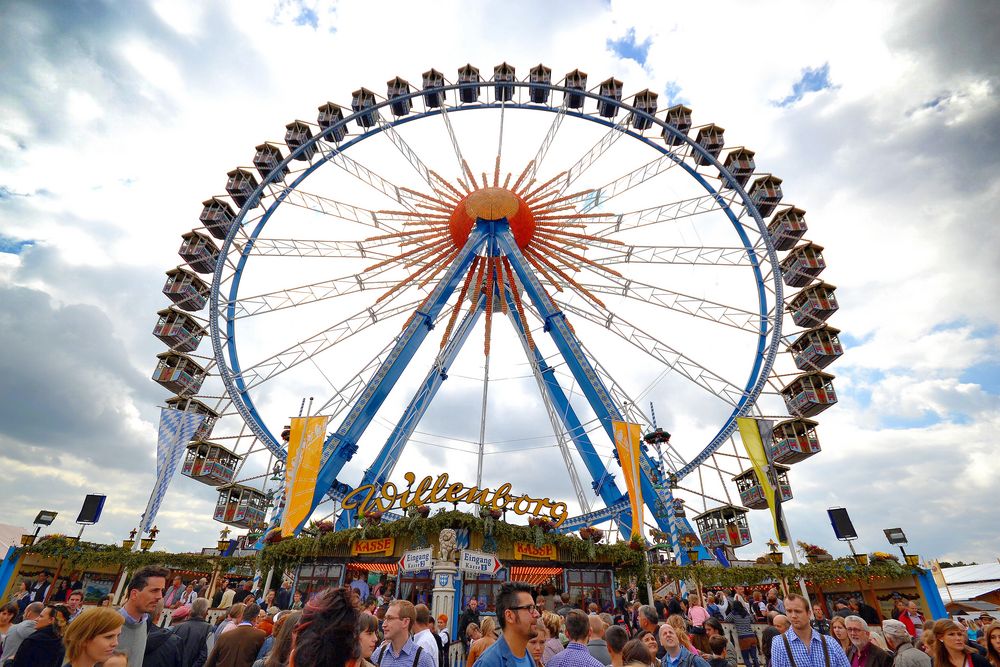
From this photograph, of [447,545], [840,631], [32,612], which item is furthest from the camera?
[447,545]

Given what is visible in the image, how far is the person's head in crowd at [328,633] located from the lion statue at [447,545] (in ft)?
39.8

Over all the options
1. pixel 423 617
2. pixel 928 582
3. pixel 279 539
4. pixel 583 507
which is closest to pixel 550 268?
pixel 583 507

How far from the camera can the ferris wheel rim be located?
20.0 meters

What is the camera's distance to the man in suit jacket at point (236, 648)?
3.78 meters

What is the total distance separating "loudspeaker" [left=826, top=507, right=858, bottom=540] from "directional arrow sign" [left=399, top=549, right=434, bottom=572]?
14.6 meters

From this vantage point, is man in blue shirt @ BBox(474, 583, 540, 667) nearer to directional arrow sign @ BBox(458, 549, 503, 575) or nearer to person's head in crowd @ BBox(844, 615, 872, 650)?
person's head in crowd @ BBox(844, 615, 872, 650)

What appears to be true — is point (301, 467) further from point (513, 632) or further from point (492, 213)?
point (513, 632)

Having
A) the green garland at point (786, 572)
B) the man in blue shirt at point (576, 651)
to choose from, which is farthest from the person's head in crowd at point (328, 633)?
the green garland at point (786, 572)

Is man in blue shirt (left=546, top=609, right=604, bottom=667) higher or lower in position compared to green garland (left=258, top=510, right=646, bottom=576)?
lower

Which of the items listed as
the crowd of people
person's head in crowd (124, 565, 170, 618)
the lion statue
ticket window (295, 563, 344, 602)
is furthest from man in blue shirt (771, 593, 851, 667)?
ticket window (295, 563, 344, 602)

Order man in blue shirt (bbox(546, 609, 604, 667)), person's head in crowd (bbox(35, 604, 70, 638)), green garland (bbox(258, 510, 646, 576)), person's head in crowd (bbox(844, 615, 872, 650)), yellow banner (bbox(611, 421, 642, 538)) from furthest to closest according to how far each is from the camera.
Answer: yellow banner (bbox(611, 421, 642, 538)) < green garland (bbox(258, 510, 646, 576)) < person's head in crowd (bbox(844, 615, 872, 650)) < person's head in crowd (bbox(35, 604, 70, 638)) < man in blue shirt (bbox(546, 609, 604, 667))

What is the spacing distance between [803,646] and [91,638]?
483 cm

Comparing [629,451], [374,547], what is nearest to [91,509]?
[374,547]

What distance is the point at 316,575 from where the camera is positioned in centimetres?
1592
